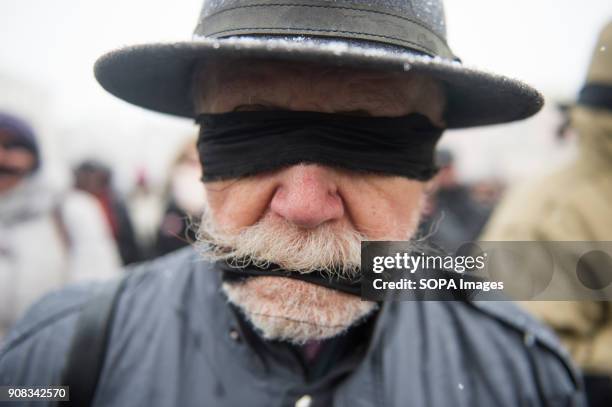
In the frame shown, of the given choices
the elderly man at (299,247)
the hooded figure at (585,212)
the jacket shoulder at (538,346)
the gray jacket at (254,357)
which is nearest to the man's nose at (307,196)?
the elderly man at (299,247)

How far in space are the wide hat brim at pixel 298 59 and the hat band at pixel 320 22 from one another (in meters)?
0.03

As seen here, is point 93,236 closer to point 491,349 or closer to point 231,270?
point 231,270

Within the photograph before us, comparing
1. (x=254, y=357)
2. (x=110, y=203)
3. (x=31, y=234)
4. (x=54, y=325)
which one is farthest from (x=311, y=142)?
(x=110, y=203)

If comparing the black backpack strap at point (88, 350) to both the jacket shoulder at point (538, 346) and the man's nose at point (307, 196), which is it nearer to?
the man's nose at point (307, 196)

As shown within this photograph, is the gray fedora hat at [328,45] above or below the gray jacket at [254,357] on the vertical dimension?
above

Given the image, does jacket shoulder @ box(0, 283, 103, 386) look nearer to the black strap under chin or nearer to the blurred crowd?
the black strap under chin

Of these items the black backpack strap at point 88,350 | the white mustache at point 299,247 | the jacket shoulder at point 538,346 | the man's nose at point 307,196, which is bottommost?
the jacket shoulder at point 538,346

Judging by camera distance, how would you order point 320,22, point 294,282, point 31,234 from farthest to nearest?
point 31,234
point 294,282
point 320,22

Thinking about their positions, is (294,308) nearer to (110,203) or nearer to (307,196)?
(307,196)

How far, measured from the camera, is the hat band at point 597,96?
6.60ft

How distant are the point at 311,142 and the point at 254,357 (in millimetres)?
723

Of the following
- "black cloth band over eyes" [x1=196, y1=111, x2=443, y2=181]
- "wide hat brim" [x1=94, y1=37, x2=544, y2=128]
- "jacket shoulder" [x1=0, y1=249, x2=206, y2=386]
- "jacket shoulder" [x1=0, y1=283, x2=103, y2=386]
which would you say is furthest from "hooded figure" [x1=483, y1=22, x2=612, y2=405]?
"jacket shoulder" [x1=0, y1=283, x2=103, y2=386]

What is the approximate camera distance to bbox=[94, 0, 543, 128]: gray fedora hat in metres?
0.82

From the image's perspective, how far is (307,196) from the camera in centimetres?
100
